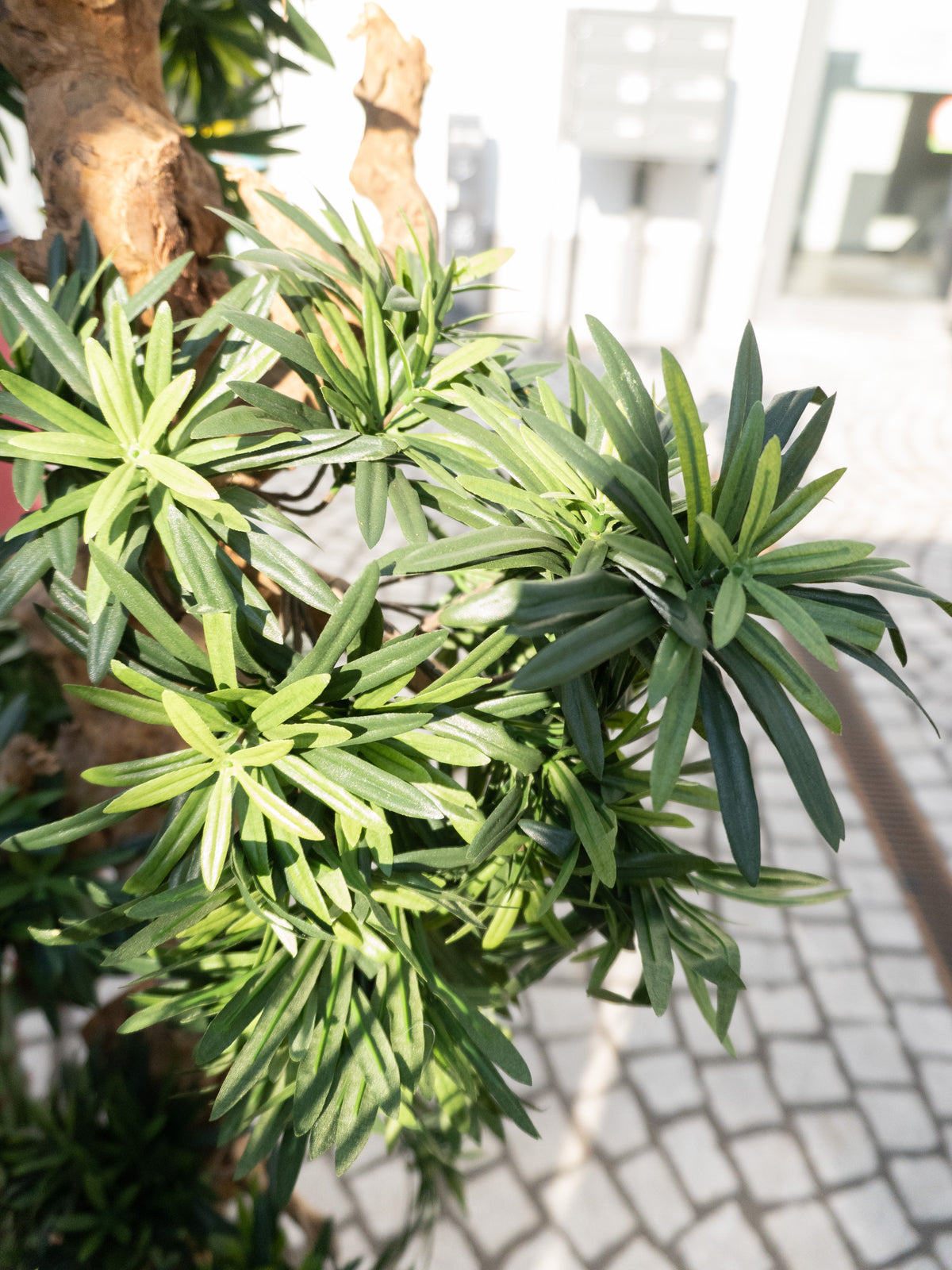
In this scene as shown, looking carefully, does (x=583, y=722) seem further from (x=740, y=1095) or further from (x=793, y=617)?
(x=740, y=1095)

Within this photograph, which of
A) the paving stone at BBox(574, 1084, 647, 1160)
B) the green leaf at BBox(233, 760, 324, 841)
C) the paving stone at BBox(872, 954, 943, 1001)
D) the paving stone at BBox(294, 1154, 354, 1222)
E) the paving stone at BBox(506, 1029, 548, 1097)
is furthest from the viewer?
the paving stone at BBox(872, 954, 943, 1001)

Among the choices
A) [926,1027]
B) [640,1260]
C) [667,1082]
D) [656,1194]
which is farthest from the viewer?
[926,1027]

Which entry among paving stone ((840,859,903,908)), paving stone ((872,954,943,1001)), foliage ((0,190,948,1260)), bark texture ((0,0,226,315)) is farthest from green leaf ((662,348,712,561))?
paving stone ((840,859,903,908))

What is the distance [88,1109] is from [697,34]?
21.3 ft

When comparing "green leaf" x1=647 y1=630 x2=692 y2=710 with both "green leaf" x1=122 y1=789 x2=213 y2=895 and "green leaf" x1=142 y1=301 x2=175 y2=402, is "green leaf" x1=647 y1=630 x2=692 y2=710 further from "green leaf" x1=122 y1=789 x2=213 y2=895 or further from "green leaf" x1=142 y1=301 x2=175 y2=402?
"green leaf" x1=142 y1=301 x2=175 y2=402

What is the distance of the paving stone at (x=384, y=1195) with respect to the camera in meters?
2.05

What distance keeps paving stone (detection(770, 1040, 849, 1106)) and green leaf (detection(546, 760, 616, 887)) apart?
187 cm

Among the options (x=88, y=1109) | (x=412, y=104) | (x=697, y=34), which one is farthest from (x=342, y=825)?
(x=697, y=34)

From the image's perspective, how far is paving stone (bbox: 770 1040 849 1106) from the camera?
2.29 metres

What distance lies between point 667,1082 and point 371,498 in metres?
2.06

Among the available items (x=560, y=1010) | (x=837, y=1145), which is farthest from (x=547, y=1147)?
(x=837, y=1145)

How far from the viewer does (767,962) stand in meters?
2.63

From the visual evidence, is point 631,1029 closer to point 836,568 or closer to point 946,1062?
point 946,1062

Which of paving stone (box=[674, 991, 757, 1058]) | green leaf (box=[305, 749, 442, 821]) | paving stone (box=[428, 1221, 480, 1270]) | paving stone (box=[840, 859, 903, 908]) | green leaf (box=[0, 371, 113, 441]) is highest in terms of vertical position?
green leaf (box=[0, 371, 113, 441])
